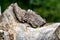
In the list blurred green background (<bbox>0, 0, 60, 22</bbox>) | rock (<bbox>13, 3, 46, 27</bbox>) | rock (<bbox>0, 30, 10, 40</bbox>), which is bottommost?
blurred green background (<bbox>0, 0, 60, 22</bbox>)

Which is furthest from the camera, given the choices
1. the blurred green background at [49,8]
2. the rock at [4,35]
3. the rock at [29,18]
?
the blurred green background at [49,8]

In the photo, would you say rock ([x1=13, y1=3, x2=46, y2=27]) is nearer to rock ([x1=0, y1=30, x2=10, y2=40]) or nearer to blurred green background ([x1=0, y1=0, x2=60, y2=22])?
rock ([x1=0, y1=30, x2=10, y2=40])

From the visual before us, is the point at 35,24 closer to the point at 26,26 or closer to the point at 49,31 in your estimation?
the point at 26,26

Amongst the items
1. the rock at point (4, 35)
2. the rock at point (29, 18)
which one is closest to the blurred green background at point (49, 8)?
the rock at point (29, 18)

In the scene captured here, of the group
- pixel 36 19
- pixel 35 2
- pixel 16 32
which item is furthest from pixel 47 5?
pixel 16 32

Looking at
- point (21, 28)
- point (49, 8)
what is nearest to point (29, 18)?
point (21, 28)

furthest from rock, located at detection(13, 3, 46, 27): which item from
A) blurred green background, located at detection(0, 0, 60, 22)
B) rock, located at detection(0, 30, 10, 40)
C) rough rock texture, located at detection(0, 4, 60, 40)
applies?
blurred green background, located at detection(0, 0, 60, 22)

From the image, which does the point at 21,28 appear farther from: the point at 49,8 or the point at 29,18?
the point at 49,8

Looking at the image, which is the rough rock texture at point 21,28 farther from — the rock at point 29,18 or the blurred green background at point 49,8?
the blurred green background at point 49,8
